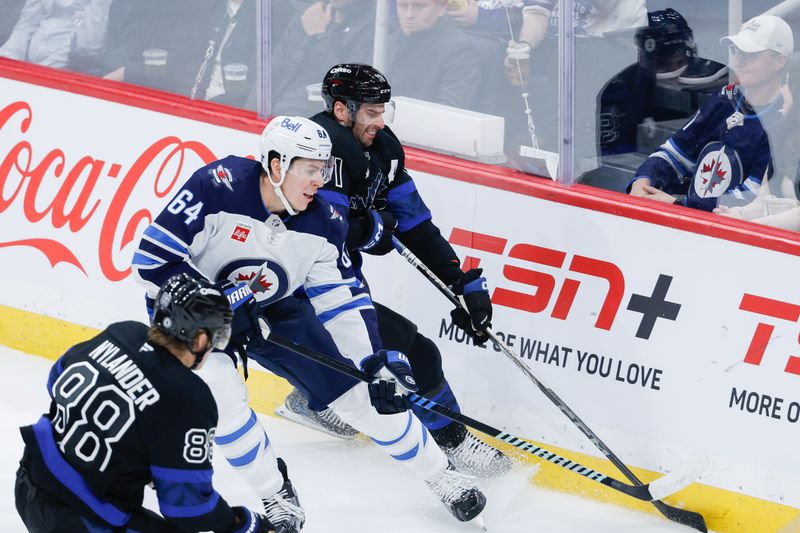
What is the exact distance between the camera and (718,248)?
3.70 metres

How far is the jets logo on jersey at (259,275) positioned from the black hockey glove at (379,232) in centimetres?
33

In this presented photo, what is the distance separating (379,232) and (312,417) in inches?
36.6

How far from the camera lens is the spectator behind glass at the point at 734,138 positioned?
145 inches

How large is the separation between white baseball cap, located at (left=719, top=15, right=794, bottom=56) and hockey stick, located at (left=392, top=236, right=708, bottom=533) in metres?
1.11

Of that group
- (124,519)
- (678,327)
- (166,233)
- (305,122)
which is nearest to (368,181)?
(305,122)

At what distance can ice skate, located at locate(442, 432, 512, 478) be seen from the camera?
409cm

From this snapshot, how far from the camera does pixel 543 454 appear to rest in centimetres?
376

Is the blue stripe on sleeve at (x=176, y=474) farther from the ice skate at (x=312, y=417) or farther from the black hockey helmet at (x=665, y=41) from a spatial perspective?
the black hockey helmet at (x=665, y=41)

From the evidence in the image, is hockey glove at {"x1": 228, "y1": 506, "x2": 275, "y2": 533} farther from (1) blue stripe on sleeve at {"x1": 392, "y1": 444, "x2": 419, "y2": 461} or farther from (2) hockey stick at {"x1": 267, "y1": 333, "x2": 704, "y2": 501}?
(1) blue stripe on sleeve at {"x1": 392, "y1": 444, "x2": 419, "y2": 461}

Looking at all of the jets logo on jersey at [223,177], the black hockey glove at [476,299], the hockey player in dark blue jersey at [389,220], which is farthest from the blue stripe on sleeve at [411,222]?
the jets logo on jersey at [223,177]

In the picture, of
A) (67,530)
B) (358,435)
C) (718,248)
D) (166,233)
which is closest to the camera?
(67,530)

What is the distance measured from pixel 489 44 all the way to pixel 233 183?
114 cm

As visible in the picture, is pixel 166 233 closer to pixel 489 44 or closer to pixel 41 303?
pixel 489 44

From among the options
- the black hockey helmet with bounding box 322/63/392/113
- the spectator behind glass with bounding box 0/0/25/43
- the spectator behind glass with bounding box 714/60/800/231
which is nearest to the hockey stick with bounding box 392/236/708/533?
the black hockey helmet with bounding box 322/63/392/113
